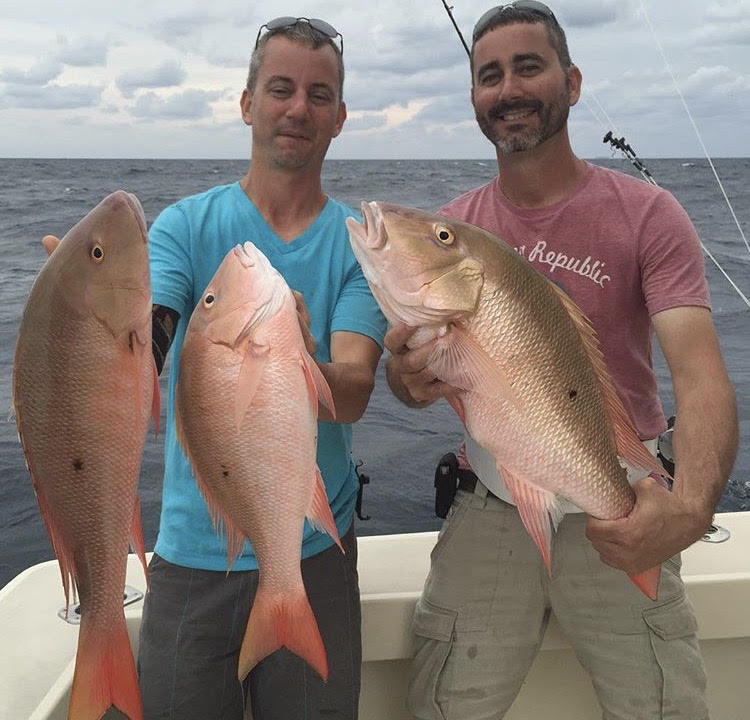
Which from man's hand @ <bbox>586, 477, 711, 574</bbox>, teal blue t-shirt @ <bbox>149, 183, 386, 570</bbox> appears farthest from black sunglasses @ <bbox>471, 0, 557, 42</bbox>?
man's hand @ <bbox>586, 477, 711, 574</bbox>

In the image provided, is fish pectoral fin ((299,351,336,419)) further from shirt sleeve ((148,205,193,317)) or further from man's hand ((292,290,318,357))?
shirt sleeve ((148,205,193,317))

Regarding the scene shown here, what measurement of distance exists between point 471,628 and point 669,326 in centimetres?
124

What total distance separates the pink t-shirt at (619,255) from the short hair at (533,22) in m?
0.52

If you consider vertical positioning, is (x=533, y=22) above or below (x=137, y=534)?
above

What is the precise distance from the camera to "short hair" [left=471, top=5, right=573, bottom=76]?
299cm

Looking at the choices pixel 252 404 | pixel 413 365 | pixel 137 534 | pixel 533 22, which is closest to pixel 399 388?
pixel 413 365

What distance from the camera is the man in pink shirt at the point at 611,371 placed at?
273 centimetres

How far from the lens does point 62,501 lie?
1.68m

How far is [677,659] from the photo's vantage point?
2748 millimetres

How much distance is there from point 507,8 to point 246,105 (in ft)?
3.49

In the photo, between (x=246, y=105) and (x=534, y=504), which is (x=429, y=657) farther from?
(x=246, y=105)

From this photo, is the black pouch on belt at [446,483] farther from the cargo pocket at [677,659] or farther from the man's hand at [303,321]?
the man's hand at [303,321]

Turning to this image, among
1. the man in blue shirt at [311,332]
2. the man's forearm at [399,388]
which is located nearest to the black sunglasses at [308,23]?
the man in blue shirt at [311,332]

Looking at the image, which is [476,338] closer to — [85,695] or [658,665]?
[85,695]
